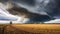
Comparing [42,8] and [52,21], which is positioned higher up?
[42,8]

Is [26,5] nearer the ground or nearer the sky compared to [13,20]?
nearer the sky

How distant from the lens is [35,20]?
5.95ft

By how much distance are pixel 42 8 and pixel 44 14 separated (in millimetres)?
85

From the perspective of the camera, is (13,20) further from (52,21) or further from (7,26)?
(52,21)

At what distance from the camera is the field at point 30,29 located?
1752 millimetres

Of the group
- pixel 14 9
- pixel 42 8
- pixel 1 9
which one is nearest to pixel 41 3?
pixel 42 8

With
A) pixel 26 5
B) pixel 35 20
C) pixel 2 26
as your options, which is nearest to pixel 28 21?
pixel 35 20

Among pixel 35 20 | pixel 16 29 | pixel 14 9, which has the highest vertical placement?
pixel 14 9

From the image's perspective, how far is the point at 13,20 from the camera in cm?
181

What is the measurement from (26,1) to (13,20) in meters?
0.31

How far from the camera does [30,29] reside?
1772mm

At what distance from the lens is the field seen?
1.75 m

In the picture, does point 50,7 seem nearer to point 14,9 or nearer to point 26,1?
point 26,1

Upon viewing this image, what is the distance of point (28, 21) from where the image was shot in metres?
1.81
